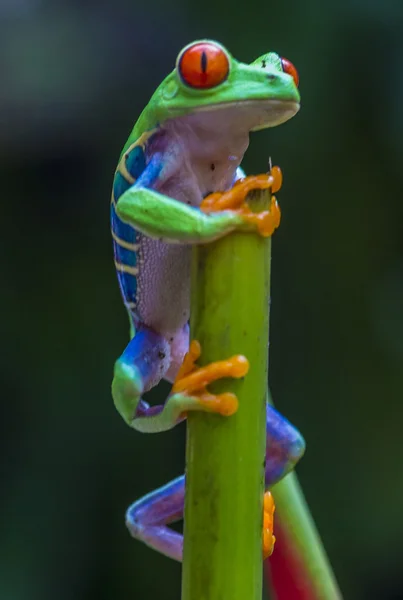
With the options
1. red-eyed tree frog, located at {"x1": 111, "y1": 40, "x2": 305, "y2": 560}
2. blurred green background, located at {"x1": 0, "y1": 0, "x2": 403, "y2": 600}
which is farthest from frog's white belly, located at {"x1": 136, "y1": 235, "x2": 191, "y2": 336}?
blurred green background, located at {"x1": 0, "y1": 0, "x2": 403, "y2": 600}

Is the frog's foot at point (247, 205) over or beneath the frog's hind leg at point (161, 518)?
over

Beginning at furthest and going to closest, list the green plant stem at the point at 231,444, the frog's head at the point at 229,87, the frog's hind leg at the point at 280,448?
the frog's hind leg at the point at 280,448, the frog's head at the point at 229,87, the green plant stem at the point at 231,444

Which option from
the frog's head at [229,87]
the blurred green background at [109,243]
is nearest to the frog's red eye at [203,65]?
the frog's head at [229,87]

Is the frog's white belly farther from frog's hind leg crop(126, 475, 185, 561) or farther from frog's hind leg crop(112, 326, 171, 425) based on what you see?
frog's hind leg crop(126, 475, 185, 561)

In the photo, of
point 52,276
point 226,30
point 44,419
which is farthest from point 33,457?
point 226,30

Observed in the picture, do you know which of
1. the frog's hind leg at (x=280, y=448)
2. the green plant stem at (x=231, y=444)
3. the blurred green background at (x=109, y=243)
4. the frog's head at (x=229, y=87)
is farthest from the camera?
the blurred green background at (x=109, y=243)

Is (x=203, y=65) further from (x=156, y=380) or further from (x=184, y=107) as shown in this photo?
(x=156, y=380)

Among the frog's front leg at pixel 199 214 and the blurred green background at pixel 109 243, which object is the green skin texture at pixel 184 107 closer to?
the frog's front leg at pixel 199 214

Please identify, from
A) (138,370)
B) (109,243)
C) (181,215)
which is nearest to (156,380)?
(138,370)
